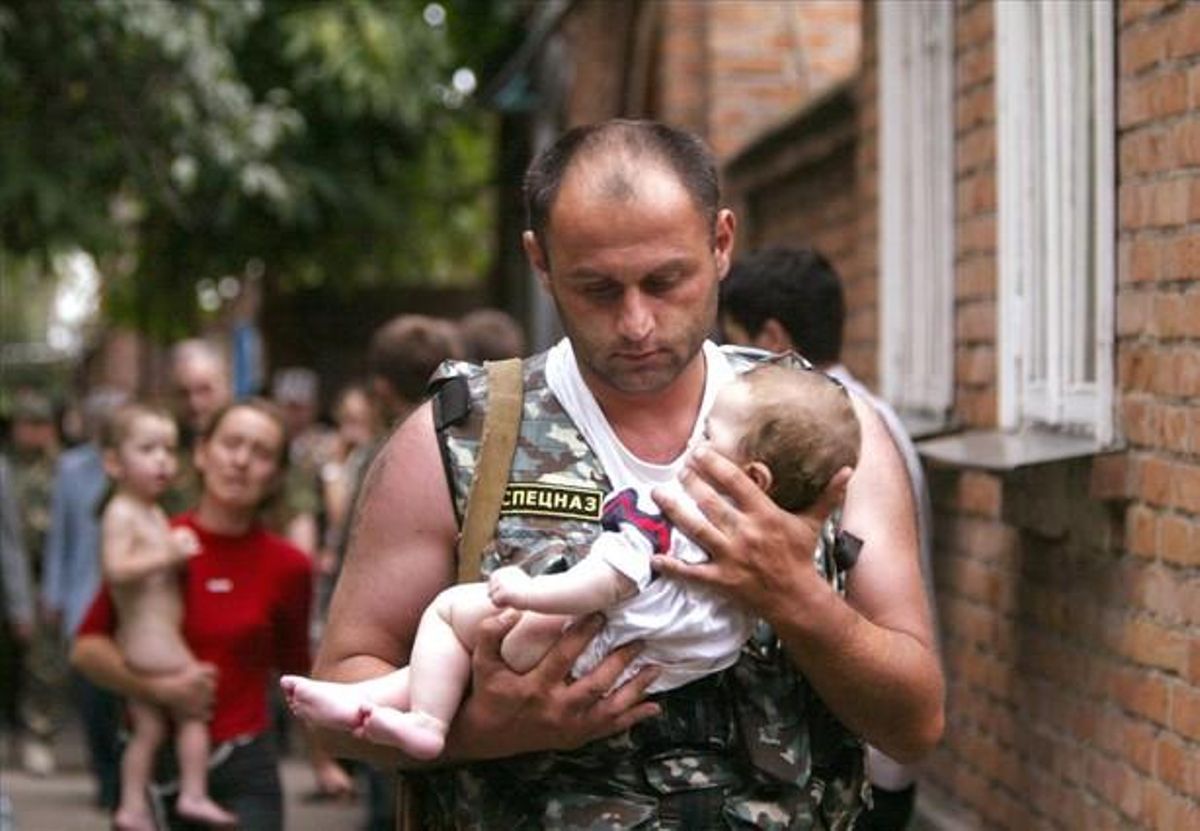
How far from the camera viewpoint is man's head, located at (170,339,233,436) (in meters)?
11.9

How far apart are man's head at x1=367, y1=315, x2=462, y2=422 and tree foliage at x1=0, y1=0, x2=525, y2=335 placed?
5.39 m

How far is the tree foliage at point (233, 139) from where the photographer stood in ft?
46.8

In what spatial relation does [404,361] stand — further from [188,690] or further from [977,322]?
[977,322]

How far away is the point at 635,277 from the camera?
3.91 meters

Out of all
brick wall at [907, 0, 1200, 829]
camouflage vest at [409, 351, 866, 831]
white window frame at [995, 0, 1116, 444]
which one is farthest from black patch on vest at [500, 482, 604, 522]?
white window frame at [995, 0, 1116, 444]

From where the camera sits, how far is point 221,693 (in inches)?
307

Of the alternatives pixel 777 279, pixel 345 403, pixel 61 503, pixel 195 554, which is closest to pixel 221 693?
pixel 195 554

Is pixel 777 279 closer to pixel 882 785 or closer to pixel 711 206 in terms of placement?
pixel 882 785

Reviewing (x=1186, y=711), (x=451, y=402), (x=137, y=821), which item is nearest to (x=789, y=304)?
(x=1186, y=711)

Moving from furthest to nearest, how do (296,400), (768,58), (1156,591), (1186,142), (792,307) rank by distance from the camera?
(296,400) → (768,58) → (792,307) → (1156,591) → (1186,142)

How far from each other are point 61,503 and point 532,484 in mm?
10010

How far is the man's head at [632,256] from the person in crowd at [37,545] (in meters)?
11.8

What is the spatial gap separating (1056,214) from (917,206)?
6.86 feet

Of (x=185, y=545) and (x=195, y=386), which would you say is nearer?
(x=185, y=545)
